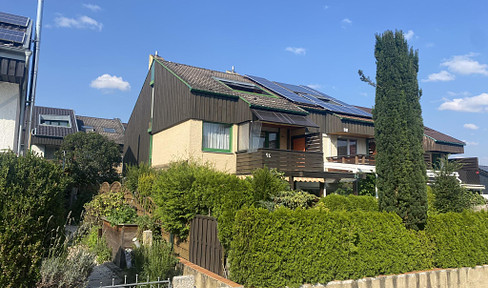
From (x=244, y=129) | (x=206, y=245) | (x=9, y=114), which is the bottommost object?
(x=206, y=245)

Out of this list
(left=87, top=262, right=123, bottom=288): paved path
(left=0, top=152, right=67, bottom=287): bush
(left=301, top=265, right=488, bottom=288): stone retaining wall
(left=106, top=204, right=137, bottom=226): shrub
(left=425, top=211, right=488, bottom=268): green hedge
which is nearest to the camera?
(left=0, top=152, right=67, bottom=287): bush

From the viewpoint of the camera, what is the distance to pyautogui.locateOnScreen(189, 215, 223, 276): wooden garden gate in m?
8.68

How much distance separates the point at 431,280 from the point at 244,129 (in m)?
11.0

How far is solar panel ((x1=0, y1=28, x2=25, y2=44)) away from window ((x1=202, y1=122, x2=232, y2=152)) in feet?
28.3

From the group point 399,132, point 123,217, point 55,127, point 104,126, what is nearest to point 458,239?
point 399,132

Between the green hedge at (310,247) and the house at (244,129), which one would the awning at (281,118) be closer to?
the house at (244,129)

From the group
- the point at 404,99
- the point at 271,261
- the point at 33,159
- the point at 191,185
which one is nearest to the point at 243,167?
the point at 191,185

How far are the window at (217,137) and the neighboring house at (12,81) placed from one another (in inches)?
324

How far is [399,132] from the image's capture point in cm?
1073

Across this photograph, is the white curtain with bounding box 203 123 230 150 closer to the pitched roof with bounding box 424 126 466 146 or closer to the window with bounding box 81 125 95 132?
the pitched roof with bounding box 424 126 466 146

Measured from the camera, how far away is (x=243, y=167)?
1758 centimetres

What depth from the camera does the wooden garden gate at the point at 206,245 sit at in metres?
8.68

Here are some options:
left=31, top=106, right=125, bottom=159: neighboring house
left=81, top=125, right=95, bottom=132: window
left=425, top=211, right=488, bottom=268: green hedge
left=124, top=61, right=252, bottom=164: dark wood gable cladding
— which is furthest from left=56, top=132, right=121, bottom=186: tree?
left=425, top=211, right=488, bottom=268: green hedge

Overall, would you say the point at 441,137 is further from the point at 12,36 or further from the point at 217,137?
the point at 12,36
